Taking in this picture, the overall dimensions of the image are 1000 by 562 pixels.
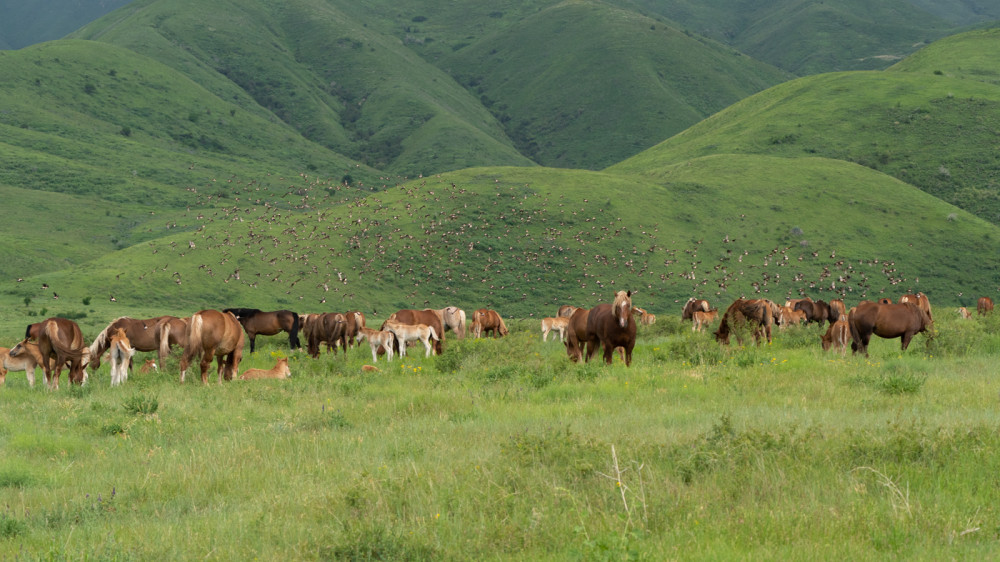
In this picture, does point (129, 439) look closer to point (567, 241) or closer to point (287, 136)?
point (567, 241)

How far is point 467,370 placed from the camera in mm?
19516

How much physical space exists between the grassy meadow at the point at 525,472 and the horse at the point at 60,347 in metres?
3.08

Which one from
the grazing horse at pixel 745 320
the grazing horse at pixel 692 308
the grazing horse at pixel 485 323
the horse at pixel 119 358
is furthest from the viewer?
the grazing horse at pixel 692 308

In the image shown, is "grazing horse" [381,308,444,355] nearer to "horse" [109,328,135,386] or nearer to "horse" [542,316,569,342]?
"horse" [542,316,569,342]

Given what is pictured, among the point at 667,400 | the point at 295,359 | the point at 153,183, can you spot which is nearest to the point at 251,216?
the point at 153,183

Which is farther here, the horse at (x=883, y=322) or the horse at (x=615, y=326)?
the horse at (x=883, y=322)

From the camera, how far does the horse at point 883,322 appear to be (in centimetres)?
2052

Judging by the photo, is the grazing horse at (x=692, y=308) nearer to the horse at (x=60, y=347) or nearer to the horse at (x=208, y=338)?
the horse at (x=208, y=338)

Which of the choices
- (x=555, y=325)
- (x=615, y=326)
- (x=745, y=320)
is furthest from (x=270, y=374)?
(x=555, y=325)

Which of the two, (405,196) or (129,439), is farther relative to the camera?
(405,196)

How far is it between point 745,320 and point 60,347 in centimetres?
1863

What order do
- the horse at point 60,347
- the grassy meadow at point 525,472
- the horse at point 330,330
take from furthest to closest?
1. the horse at point 330,330
2. the horse at point 60,347
3. the grassy meadow at point 525,472

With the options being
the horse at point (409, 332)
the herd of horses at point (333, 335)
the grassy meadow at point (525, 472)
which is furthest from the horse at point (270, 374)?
the horse at point (409, 332)

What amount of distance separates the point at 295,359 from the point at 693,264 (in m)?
66.5
